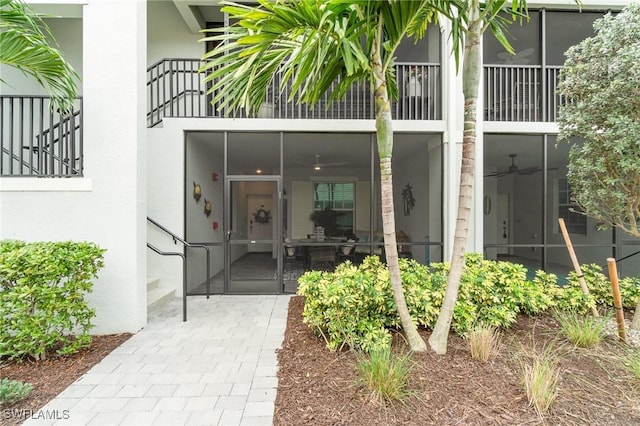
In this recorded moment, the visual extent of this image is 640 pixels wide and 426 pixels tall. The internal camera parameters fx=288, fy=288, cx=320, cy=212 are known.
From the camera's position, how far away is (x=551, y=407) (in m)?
1.99

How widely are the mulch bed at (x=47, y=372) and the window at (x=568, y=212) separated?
8.99m

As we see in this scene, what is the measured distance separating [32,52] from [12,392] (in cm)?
308

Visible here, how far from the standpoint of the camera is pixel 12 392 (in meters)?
2.13

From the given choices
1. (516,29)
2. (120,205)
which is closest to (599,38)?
(516,29)

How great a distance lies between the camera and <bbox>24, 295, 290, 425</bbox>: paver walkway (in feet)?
6.86

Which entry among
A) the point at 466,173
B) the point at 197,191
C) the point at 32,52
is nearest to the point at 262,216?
the point at 197,191

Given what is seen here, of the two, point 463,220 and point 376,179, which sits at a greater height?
point 376,179

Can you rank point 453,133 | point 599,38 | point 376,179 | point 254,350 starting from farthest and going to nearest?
→ point 376,179, point 453,133, point 599,38, point 254,350

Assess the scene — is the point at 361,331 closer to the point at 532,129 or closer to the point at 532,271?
the point at 532,129

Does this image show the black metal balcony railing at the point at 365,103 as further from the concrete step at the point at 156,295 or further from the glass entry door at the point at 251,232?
the concrete step at the point at 156,295

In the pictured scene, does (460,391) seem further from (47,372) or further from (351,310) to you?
(47,372)

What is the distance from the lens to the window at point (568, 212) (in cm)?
699

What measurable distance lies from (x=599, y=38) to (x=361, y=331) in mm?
4410

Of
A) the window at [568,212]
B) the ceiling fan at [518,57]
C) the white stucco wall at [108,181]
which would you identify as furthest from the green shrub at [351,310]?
the window at [568,212]
